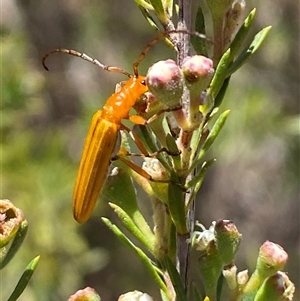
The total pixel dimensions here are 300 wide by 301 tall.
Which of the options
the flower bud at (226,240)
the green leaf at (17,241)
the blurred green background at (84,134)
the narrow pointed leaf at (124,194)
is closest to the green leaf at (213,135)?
the flower bud at (226,240)

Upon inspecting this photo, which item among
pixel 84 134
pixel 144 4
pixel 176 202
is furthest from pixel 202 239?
pixel 84 134

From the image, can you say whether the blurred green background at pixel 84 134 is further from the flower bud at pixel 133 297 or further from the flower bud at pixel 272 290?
the flower bud at pixel 272 290

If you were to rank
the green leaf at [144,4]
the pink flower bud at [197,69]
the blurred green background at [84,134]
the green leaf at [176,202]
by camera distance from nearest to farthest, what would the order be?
the pink flower bud at [197,69] < the green leaf at [176,202] < the green leaf at [144,4] < the blurred green background at [84,134]

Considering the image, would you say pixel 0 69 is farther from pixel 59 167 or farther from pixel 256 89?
pixel 256 89

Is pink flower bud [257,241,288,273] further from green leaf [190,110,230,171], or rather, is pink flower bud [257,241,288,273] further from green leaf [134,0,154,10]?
green leaf [134,0,154,10]

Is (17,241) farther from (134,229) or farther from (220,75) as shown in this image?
(220,75)

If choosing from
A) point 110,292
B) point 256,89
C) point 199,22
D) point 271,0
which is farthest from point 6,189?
point 271,0

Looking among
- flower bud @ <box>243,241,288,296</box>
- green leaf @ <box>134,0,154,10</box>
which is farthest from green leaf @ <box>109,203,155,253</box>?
green leaf @ <box>134,0,154,10</box>
